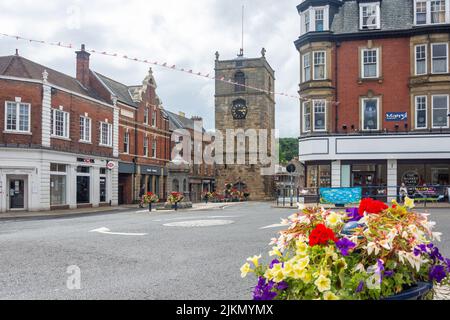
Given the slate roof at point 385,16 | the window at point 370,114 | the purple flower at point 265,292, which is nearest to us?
the purple flower at point 265,292

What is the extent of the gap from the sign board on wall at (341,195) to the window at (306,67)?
936 cm

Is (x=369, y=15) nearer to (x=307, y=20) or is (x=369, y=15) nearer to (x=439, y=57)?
(x=307, y=20)

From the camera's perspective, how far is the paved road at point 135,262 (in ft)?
21.3

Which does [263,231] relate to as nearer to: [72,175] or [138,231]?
[138,231]

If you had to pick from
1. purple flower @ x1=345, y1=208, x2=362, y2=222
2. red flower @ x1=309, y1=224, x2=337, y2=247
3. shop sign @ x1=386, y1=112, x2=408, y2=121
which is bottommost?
red flower @ x1=309, y1=224, x2=337, y2=247

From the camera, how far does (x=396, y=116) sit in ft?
95.3

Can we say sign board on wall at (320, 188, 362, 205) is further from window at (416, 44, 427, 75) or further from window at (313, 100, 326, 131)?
window at (416, 44, 427, 75)

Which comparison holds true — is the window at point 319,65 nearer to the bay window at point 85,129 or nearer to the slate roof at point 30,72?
the bay window at point 85,129

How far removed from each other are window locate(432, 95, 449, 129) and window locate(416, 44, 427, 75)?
6.43ft

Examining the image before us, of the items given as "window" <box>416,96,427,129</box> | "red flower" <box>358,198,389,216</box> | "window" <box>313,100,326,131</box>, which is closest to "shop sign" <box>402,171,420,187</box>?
"window" <box>416,96,427,129</box>

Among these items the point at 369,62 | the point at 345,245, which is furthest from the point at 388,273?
the point at 369,62

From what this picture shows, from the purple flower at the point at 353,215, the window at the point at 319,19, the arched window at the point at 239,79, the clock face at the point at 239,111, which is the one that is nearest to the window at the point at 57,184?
the window at the point at 319,19

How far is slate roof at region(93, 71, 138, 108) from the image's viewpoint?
41222 mm

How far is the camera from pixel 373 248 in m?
3.32
